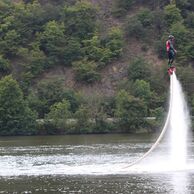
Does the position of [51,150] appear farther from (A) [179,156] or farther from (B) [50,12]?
(B) [50,12]

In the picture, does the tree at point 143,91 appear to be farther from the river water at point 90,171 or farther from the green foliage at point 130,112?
the river water at point 90,171

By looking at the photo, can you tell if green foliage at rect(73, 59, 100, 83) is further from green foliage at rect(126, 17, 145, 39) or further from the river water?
the river water

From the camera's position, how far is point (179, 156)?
242ft

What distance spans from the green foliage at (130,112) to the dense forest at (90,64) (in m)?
0.21

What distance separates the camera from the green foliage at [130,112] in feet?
480

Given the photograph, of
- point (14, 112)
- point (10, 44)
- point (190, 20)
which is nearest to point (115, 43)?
point (190, 20)

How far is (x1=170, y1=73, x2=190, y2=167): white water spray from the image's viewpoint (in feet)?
226

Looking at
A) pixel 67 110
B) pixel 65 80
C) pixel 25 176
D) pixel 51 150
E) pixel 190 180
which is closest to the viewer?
pixel 190 180

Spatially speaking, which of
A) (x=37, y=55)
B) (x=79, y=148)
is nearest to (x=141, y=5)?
(x=37, y=55)

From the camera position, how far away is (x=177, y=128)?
70.6m

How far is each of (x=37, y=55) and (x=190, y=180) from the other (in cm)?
11949

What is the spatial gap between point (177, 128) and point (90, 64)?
104m

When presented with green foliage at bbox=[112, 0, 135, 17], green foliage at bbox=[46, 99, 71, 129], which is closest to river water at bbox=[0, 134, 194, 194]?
green foliage at bbox=[46, 99, 71, 129]

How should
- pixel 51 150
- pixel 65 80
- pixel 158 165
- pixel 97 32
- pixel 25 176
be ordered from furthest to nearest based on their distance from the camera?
pixel 97 32
pixel 65 80
pixel 51 150
pixel 158 165
pixel 25 176
